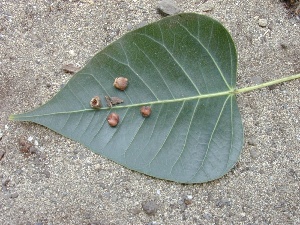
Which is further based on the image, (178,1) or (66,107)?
(178,1)

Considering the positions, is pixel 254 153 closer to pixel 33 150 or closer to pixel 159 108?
pixel 159 108

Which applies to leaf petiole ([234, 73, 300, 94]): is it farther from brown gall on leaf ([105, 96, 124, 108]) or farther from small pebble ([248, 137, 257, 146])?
brown gall on leaf ([105, 96, 124, 108])

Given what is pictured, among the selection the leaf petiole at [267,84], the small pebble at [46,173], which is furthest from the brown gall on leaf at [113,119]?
the leaf petiole at [267,84]

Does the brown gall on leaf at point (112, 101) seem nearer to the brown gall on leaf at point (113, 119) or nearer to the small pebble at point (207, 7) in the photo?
the brown gall on leaf at point (113, 119)

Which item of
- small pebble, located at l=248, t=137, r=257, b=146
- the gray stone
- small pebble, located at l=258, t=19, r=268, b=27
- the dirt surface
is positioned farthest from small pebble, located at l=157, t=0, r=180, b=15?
the gray stone

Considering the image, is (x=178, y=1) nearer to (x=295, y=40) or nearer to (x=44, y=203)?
(x=295, y=40)

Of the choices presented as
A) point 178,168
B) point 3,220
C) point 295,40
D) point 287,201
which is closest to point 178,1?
point 295,40

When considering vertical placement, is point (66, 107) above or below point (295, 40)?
above
